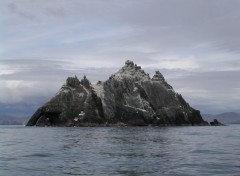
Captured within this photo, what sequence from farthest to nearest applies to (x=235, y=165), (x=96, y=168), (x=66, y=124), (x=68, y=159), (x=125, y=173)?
(x=66, y=124) < (x=68, y=159) < (x=235, y=165) < (x=96, y=168) < (x=125, y=173)

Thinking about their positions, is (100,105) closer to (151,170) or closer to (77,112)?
(77,112)

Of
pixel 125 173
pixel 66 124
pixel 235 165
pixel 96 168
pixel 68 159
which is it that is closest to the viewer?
pixel 125 173

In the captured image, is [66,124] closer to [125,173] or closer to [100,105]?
[100,105]

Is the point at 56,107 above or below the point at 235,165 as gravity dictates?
above

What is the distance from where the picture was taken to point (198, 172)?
32844 mm

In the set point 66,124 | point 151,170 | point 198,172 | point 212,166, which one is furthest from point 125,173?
point 66,124

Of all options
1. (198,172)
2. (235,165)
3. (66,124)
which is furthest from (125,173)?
(66,124)

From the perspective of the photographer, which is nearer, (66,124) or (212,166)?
(212,166)

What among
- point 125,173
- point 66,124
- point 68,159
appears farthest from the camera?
point 66,124

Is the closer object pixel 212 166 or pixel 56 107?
pixel 212 166

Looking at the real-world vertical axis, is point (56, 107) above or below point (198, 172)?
above

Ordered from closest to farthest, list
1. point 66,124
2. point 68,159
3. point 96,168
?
point 96,168, point 68,159, point 66,124

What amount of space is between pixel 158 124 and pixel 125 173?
16762cm

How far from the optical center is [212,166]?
36312mm
